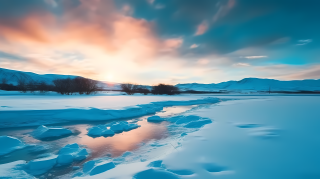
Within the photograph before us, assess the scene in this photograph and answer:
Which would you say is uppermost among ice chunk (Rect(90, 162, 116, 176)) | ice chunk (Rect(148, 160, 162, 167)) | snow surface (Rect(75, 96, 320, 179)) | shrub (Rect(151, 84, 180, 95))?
shrub (Rect(151, 84, 180, 95))

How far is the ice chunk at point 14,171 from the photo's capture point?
2.98 m

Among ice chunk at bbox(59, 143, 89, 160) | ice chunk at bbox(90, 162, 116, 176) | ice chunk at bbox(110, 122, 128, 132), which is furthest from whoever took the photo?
ice chunk at bbox(110, 122, 128, 132)

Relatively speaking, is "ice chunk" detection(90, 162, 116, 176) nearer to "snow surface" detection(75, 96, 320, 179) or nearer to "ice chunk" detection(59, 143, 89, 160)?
"snow surface" detection(75, 96, 320, 179)

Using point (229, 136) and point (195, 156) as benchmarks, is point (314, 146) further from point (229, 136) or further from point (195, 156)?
point (195, 156)

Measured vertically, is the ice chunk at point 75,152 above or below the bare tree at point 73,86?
below

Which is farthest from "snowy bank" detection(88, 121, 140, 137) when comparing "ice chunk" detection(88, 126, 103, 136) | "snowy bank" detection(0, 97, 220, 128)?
"snowy bank" detection(0, 97, 220, 128)

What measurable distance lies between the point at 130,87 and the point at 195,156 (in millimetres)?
42922

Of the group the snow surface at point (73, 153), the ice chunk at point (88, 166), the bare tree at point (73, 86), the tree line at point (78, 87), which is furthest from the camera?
the tree line at point (78, 87)

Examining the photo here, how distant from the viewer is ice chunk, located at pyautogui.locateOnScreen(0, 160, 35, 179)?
2.98 m

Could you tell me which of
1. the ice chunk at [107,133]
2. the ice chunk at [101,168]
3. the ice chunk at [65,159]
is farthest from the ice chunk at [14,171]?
the ice chunk at [107,133]

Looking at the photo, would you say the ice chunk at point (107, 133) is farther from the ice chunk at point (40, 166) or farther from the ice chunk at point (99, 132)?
the ice chunk at point (40, 166)

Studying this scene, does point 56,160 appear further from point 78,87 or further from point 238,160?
point 78,87

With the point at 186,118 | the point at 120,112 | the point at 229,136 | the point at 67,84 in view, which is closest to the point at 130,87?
the point at 67,84

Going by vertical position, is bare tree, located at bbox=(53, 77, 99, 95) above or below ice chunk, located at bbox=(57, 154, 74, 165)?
above
